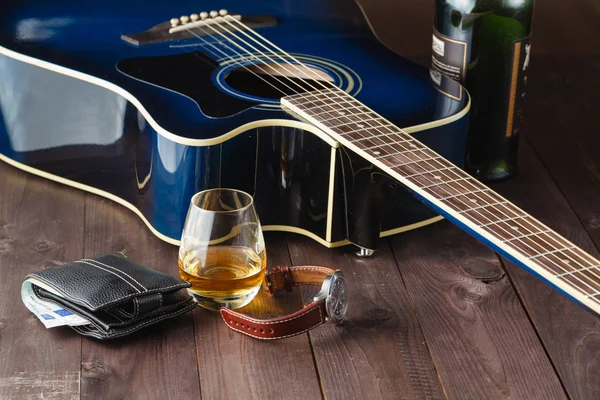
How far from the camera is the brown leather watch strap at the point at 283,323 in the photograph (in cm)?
103

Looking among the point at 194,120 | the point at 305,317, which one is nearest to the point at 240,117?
the point at 194,120

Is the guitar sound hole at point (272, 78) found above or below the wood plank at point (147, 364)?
above

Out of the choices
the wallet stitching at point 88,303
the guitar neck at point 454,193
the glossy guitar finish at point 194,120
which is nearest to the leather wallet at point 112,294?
the wallet stitching at point 88,303

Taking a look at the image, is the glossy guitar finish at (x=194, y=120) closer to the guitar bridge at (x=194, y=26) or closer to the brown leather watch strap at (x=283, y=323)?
the guitar bridge at (x=194, y=26)

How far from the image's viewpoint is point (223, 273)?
1.09 metres

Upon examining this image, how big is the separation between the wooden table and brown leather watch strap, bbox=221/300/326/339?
14 millimetres

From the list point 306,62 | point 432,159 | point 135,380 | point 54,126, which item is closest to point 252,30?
point 306,62

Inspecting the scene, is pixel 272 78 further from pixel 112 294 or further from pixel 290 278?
pixel 112 294

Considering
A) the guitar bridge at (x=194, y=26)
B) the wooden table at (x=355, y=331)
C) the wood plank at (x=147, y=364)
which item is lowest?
the wooden table at (x=355, y=331)

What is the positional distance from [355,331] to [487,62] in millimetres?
476

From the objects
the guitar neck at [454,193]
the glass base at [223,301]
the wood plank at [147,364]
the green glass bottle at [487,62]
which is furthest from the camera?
the green glass bottle at [487,62]

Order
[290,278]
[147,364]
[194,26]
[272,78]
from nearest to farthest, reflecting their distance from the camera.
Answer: [147,364], [290,278], [272,78], [194,26]

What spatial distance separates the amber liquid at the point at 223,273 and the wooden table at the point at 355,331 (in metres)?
0.03

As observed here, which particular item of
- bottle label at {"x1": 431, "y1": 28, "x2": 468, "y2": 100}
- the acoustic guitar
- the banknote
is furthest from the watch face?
bottle label at {"x1": 431, "y1": 28, "x2": 468, "y2": 100}
